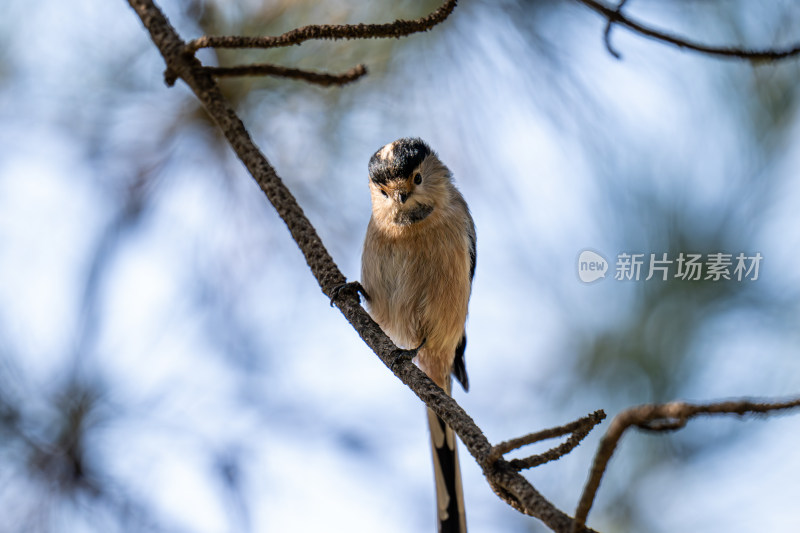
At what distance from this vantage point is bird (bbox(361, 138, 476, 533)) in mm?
2699

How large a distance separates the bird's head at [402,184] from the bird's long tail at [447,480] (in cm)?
78

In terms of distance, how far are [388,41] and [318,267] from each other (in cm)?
120

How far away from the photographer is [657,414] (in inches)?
31.1

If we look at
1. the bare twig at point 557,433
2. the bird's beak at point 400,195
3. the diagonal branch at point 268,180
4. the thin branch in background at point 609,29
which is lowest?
the bare twig at point 557,433

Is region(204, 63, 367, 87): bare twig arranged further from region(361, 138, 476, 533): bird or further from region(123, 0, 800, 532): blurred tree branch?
region(361, 138, 476, 533): bird

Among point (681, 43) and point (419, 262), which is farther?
point (419, 262)

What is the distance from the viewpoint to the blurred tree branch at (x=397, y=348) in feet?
2.72

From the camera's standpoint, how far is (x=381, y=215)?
2746 mm

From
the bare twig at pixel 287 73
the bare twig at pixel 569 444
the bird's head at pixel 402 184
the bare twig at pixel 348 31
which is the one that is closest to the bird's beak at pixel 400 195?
the bird's head at pixel 402 184

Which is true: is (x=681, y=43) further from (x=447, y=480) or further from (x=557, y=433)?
(x=447, y=480)

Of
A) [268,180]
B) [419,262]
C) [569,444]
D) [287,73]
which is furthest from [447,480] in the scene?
[569,444]

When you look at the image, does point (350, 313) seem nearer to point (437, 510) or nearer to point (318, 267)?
point (318, 267)

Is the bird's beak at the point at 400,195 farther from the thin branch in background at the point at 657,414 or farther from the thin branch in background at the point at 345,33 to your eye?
the thin branch in background at the point at 657,414

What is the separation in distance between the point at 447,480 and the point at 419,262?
2.57ft
